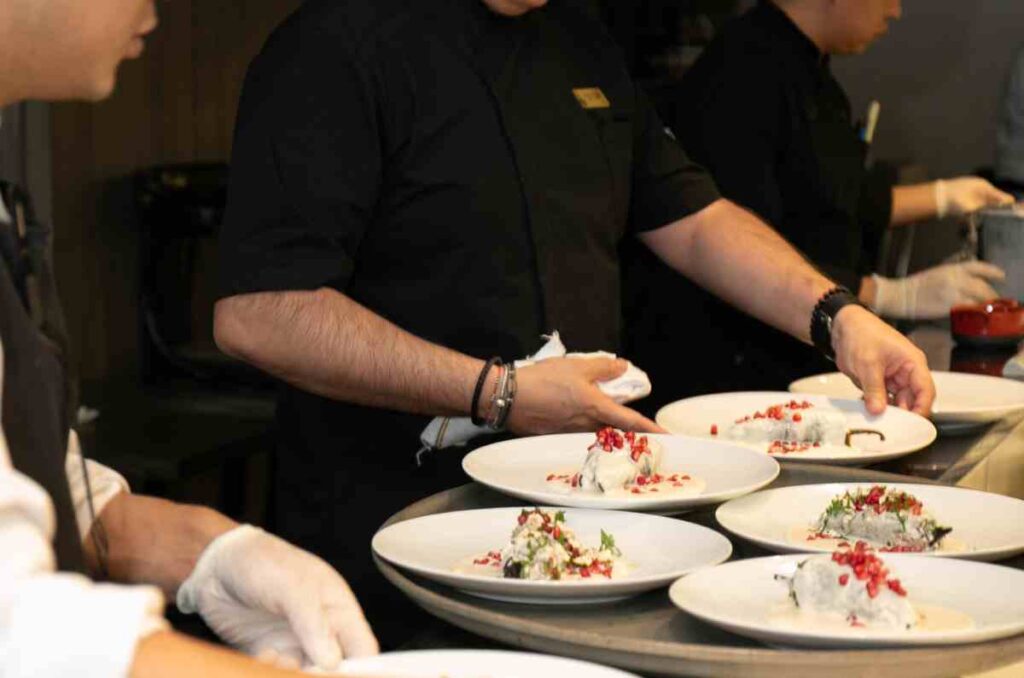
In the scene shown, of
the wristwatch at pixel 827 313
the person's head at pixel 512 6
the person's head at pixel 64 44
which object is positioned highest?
the person's head at pixel 512 6

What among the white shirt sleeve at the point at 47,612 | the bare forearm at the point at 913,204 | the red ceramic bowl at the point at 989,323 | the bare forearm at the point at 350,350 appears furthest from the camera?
the bare forearm at the point at 913,204

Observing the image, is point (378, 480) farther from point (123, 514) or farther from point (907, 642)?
point (907, 642)

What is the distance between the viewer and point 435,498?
1.87 m

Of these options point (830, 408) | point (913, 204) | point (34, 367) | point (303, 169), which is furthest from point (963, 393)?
point (913, 204)

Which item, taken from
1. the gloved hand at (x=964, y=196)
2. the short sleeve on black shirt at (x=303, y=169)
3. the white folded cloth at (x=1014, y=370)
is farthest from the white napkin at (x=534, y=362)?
the gloved hand at (x=964, y=196)

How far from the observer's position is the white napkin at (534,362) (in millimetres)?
2285

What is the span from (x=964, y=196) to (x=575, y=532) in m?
2.99

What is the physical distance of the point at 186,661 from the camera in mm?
985

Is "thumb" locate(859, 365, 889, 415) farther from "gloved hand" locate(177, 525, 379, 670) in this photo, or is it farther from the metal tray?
"gloved hand" locate(177, 525, 379, 670)

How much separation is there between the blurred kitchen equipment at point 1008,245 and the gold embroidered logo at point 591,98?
1321 millimetres

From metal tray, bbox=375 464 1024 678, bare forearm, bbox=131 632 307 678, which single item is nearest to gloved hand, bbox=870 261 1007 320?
metal tray, bbox=375 464 1024 678

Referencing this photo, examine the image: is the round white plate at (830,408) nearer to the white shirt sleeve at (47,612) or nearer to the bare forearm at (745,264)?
the bare forearm at (745,264)

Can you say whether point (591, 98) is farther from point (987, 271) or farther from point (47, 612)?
point (47, 612)

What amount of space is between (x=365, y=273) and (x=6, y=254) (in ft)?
4.01
